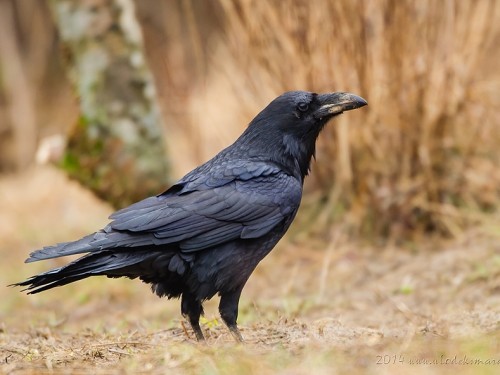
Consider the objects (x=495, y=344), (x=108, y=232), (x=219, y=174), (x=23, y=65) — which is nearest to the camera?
(x=495, y=344)

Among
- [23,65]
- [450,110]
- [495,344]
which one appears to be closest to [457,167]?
[450,110]

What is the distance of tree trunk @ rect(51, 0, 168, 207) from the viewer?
273 inches

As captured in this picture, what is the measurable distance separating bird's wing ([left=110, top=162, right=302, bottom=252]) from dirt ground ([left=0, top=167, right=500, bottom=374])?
57 cm

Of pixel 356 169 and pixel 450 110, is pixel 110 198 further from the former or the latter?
pixel 450 110

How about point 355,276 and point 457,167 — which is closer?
point 355,276

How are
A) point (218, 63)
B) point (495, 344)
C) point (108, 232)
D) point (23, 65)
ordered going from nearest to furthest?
point (495, 344) < point (108, 232) < point (218, 63) < point (23, 65)

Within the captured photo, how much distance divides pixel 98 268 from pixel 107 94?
3.10 meters

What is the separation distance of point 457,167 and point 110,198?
310 centimetres

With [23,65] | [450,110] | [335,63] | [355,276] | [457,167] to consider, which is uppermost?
[23,65]

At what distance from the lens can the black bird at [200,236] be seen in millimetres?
4176

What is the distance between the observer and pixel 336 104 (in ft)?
15.9

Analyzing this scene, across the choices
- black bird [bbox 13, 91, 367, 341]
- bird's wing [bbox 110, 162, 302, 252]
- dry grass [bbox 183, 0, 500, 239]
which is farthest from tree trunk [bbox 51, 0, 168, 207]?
bird's wing [bbox 110, 162, 302, 252]

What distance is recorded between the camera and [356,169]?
23.4ft

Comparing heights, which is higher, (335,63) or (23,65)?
(23,65)
